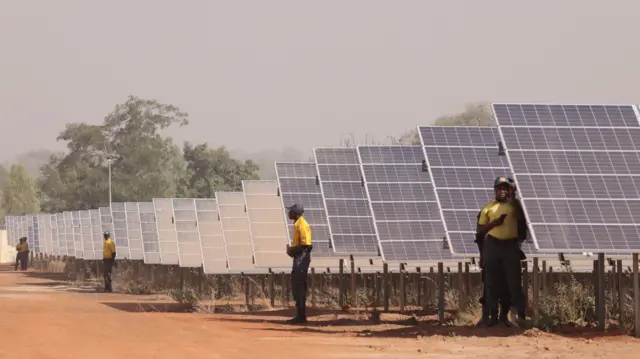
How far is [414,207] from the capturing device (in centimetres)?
2575

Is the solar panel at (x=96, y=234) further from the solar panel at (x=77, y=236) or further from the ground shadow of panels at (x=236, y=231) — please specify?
the ground shadow of panels at (x=236, y=231)

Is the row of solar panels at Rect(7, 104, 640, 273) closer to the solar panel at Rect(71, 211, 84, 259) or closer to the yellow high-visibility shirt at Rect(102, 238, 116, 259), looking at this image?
the yellow high-visibility shirt at Rect(102, 238, 116, 259)

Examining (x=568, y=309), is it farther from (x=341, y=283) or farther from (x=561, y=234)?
(x=341, y=283)

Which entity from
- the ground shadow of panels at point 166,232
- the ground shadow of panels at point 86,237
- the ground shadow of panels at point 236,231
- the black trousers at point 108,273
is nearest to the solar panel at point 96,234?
the ground shadow of panels at point 86,237

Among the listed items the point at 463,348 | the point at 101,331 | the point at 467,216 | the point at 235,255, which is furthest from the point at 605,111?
the point at 235,255

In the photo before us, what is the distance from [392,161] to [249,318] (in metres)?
6.16

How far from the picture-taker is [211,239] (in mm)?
31219

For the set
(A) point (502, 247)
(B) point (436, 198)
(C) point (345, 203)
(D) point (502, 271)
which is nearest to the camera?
(A) point (502, 247)

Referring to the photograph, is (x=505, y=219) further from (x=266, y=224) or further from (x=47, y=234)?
(x=47, y=234)

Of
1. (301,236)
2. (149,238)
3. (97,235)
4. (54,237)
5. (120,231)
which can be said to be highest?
(54,237)

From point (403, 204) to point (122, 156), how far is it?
76916 millimetres

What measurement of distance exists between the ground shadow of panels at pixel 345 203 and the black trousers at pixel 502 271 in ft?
31.4

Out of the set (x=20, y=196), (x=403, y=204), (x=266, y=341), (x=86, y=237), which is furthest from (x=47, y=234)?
(x=20, y=196)

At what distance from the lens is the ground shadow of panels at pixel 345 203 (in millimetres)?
26969
